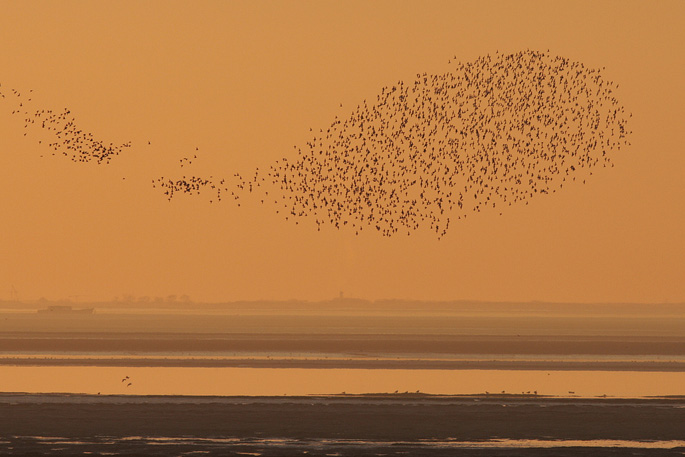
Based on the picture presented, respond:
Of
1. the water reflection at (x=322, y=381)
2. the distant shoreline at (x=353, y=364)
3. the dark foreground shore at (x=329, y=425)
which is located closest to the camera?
the dark foreground shore at (x=329, y=425)

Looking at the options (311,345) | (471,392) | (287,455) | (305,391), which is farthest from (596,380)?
(311,345)

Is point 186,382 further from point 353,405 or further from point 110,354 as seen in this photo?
point 110,354

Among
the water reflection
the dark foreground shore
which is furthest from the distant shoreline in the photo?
the dark foreground shore

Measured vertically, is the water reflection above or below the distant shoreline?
below

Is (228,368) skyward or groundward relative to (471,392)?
skyward

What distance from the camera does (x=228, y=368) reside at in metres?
62.9

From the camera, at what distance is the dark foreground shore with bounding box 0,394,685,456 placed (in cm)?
3103

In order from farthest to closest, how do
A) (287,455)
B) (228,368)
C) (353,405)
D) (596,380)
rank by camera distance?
(228,368), (596,380), (353,405), (287,455)

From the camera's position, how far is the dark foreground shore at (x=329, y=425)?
102 feet

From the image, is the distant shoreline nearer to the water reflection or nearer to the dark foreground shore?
the water reflection

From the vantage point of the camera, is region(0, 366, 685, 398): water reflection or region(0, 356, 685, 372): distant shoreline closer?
region(0, 366, 685, 398): water reflection

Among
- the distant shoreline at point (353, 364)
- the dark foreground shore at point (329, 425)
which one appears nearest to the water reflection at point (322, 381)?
the distant shoreline at point (353, 364)

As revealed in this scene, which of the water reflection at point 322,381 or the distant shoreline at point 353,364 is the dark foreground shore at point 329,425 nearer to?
the water reflection at point 322,381

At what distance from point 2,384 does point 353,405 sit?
51.8 feet
